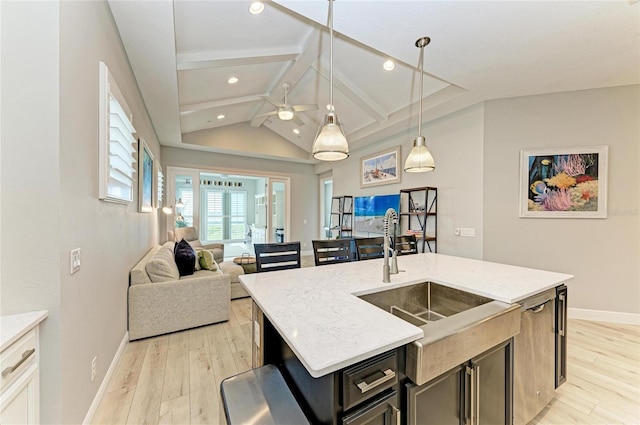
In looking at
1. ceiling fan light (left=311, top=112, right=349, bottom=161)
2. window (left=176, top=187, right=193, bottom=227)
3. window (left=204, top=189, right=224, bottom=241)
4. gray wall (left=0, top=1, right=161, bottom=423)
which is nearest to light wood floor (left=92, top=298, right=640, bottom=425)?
gray wall (left=0, top=1, right=161, bottom=423)

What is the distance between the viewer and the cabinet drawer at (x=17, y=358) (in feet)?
3.12

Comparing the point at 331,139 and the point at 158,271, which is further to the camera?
the point at 158,271

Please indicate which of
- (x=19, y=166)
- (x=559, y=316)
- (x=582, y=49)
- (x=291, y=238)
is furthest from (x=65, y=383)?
(x=291, y=238)

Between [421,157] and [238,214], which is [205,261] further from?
[238,214]

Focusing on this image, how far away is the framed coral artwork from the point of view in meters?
3.10

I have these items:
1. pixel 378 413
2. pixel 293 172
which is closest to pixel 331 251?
pixel 378 413

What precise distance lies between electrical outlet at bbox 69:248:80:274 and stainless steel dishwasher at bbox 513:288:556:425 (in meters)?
2.47

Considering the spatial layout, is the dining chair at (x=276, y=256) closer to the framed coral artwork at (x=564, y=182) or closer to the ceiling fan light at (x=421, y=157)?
the ceiling fan light at (x=421, y=157)

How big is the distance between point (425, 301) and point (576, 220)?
2.83 m

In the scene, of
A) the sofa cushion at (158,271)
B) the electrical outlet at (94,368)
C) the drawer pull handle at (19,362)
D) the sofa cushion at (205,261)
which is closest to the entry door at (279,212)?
the sofa cushion at (205,261)

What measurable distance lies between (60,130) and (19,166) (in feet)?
0.77

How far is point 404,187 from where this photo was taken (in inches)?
191

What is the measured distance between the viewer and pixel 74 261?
4.59 feet

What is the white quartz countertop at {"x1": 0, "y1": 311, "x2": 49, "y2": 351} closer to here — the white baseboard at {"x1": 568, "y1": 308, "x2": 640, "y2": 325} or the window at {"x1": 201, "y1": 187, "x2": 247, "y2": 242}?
the white baseboard at {"x1": 568, "y1": 308, "x2": 640, "y2": 325}
